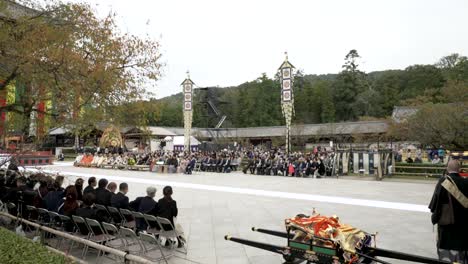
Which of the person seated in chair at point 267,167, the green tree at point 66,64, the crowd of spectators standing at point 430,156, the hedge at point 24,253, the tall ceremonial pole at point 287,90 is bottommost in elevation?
the hedge at point 24,253

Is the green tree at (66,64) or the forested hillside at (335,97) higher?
the forested hillside at (335,97)

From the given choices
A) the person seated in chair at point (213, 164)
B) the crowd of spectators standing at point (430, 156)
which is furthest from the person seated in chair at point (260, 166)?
the crowd of spectators standing at point (430, 156)

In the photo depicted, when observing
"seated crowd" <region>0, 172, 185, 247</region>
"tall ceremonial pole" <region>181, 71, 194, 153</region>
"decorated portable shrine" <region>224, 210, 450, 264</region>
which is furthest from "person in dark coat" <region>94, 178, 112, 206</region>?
"tall ceremonial pole" <region>181, 71, 194, 153</region>

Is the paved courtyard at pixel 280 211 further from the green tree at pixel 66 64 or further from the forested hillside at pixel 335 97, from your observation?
the forested hillside at pixel 335 97

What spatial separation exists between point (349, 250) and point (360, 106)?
175 feet

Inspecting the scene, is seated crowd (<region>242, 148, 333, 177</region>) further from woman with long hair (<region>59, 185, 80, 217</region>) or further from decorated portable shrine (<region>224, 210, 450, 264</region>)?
decorated portable shrine (<region>224, 210, 450, 264</region>)

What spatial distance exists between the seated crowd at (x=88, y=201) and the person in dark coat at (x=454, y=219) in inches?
165

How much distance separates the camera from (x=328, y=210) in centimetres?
1006

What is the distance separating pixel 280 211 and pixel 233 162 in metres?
14.8

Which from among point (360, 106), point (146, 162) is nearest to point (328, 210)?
point (146, 162)

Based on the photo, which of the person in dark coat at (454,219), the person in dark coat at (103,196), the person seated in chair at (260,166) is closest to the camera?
the person in dark coat at (454,219)

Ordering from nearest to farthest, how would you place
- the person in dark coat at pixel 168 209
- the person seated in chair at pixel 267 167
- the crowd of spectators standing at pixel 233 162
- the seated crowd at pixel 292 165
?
the person in dark coat at pixel 168 209
the seated crowd at pixel 292 165
the crowd of spectators standing at pixel 233 162
the person seated in chair at pixel 267 167

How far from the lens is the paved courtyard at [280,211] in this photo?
21.6ft

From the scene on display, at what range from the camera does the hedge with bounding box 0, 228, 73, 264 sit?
4.68 meters
